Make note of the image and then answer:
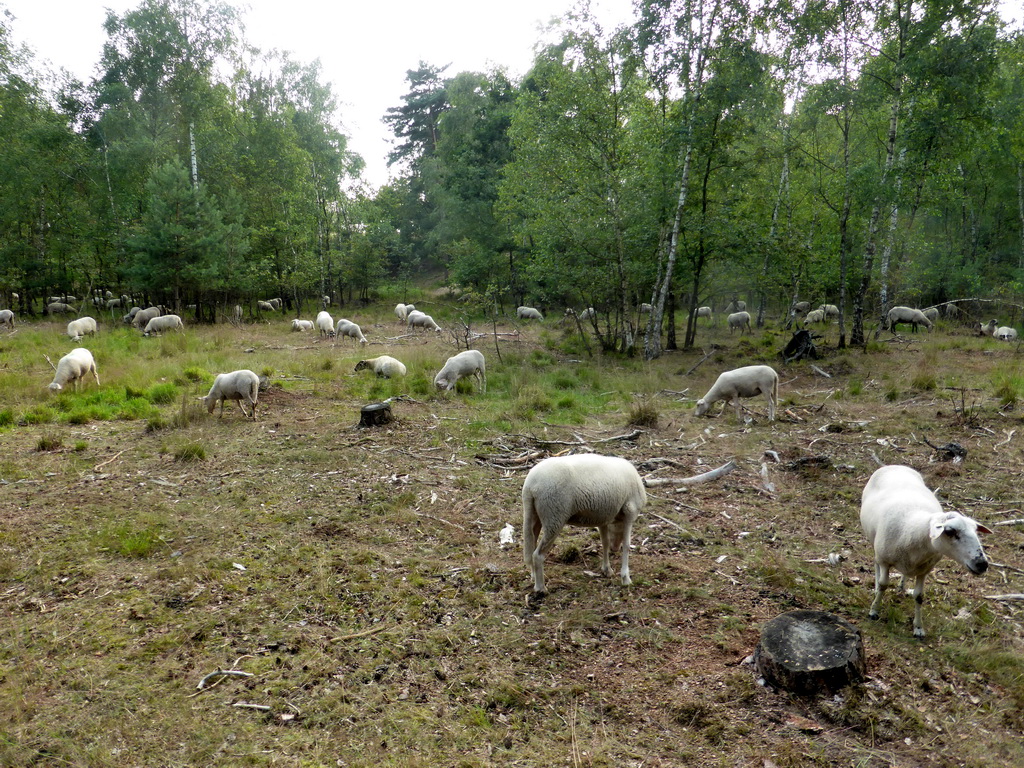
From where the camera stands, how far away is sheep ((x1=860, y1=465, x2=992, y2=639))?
385 cm

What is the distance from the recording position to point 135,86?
89.9ft

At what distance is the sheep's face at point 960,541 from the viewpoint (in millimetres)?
3768

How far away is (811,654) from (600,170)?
17.9 m

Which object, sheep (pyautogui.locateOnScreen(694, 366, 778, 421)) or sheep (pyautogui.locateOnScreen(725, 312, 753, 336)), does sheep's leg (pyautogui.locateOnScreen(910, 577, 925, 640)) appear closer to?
sheep (pyautogui.locateOnScreen(694, 366, 778, 421))

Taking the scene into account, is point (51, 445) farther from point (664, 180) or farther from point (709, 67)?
point (709, 67)

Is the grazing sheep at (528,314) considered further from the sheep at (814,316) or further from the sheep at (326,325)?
the sheep at (814,316)

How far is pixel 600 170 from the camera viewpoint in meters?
19.0

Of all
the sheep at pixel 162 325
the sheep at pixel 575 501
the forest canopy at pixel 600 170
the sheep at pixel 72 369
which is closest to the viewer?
the sheep at pixel 575 501

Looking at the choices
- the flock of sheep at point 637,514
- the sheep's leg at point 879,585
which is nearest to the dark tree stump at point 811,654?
the sheep's leg at point 879,585

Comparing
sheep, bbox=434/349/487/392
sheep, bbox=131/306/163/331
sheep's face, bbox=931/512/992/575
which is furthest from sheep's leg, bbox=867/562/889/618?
sheep, bbox=131/306/163/331

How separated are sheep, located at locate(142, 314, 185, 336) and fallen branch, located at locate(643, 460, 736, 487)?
21836mm

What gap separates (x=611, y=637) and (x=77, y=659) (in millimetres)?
4019

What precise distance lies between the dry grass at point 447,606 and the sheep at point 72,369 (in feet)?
6.54

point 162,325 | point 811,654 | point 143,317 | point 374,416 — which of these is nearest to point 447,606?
point 811,654
